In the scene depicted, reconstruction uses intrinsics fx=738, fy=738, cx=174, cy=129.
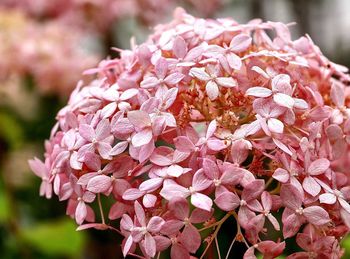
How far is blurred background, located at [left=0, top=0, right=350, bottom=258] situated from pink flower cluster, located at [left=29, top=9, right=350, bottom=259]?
472 millimetres

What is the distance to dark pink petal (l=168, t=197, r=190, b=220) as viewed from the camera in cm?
54

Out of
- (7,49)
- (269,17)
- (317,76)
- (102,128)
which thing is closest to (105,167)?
(102,128)

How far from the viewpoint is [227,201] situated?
54 centimetres

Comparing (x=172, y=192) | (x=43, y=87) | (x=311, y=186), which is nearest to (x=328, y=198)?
(x=311, y=186)

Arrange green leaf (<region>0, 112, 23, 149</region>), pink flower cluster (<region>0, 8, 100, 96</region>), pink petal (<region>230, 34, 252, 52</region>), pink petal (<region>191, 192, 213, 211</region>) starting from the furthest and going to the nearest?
pink flower cluster (<region>0, 8, 100, 96</region>) < green leaf (<region>0, 112, 23, 149</region>) < pink petal (<region>230, 34, 252, 52</region>) < pink petal (<region>191, 192, 213, 211</region>)

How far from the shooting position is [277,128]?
22.3 inches

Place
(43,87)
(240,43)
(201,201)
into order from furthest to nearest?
(43,87), (240,43), (201,201)

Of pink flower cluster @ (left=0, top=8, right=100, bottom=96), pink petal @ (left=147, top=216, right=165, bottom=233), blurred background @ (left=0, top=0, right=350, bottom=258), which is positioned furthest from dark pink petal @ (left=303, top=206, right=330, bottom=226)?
pink flower cluster @ (left=0, top=8, right=100, bottom=96)

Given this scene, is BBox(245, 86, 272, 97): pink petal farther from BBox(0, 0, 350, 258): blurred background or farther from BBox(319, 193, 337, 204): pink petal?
BBox(0, 0, 350, 258): blurred background

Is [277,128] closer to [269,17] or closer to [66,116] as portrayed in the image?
[66,116]

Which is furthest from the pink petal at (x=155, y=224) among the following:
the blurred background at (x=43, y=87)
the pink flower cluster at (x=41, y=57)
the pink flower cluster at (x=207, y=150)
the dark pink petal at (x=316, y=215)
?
the pink flower cluster at (x=41, y=57)

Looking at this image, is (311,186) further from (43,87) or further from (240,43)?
(43,87)

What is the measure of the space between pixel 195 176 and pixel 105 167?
0.27 ft

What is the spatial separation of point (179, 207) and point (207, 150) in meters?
0.05
